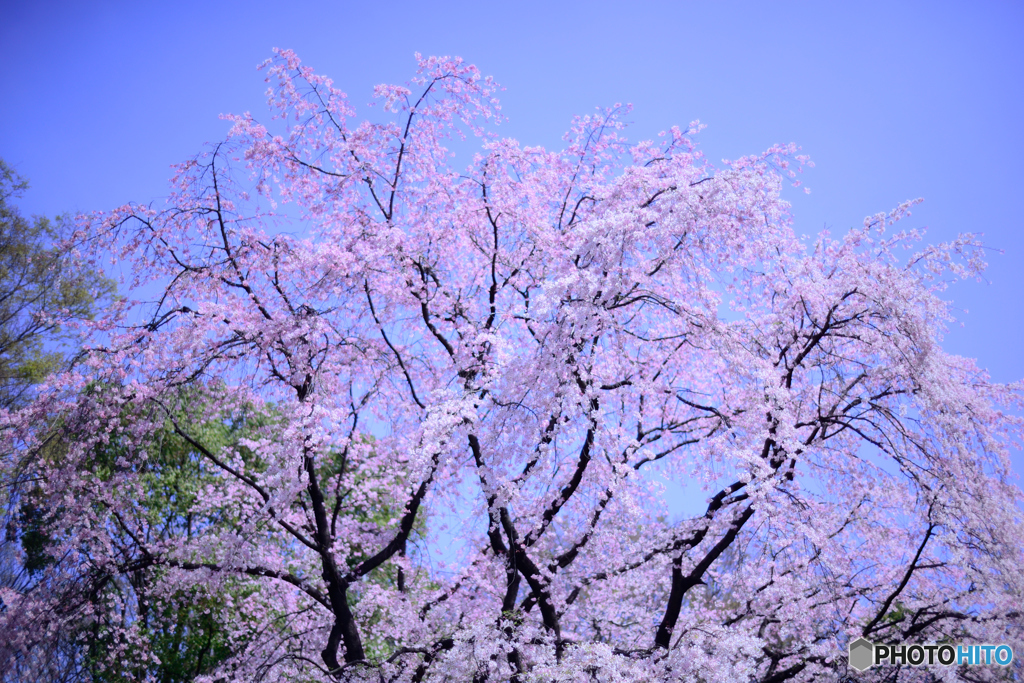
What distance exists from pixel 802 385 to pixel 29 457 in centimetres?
875

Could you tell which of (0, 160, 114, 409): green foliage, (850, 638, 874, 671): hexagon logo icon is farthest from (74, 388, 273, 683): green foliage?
(850, 638, 874, 671): hexagon logo icon

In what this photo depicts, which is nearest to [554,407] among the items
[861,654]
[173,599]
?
[861,654]

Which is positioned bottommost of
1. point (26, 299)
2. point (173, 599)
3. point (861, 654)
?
point (861, 654)

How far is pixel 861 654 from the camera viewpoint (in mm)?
7629

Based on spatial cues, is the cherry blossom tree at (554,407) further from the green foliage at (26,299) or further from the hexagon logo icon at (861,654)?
the green foliage at (26,299)

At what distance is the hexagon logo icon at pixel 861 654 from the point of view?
295 inches

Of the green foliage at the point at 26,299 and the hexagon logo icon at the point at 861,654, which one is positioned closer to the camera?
the hexagon logo icon at the point at 861,654

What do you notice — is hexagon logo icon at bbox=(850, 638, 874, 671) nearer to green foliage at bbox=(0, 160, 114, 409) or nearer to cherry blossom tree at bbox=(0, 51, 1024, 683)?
cherry blossom tree at bbox=(0, 51, 1024, 683)

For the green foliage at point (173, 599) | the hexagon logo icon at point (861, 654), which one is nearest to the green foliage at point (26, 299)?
the green foliage at point (173, 599)

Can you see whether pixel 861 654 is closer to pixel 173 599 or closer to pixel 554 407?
pixel 554 407

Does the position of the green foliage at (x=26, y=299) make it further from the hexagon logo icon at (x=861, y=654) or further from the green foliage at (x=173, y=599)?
the hexagon logo icon at (x=861, y=654)

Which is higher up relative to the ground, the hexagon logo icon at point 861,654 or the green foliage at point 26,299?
the green foliage at point 26,299

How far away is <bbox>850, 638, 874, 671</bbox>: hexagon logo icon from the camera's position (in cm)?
750

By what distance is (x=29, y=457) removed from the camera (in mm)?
7293
